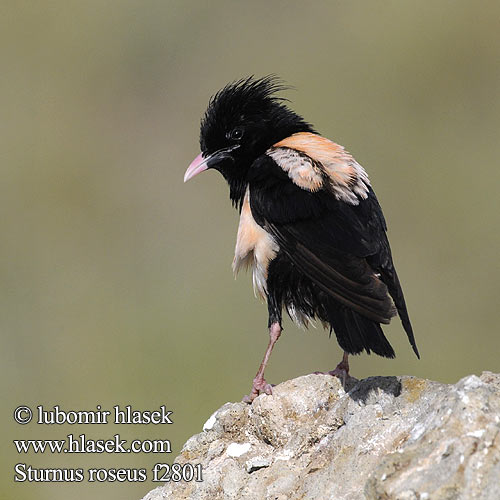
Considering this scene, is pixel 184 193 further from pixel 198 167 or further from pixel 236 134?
pixel 236 134

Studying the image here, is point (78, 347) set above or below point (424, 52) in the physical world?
below

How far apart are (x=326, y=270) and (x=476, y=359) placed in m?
7.21

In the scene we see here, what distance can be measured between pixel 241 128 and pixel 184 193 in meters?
8.35

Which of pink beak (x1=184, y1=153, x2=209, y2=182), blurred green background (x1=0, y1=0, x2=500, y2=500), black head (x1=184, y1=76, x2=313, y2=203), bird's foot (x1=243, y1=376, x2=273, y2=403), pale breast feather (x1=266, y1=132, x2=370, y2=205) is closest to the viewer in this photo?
bird's foot (x1=243, y1=376, x2=273, y2=403)

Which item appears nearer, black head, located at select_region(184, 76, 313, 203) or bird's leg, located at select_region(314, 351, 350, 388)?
bird's leg, located at select_region(314, 351, 350, 388)

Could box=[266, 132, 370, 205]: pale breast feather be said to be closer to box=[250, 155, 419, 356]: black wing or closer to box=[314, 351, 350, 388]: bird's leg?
box=[250, 155, 419, 356]: black wing

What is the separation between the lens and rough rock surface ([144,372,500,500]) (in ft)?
13.2

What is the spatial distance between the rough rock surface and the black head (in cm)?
191

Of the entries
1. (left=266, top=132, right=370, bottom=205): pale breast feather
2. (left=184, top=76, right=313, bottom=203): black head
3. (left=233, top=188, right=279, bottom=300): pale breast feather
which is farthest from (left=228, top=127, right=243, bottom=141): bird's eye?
(left=233, top=188, right=279, bottom=300): pale breast feather

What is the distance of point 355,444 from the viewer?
5004 mm

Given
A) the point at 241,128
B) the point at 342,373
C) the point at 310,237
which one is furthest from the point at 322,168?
the point at 342,373

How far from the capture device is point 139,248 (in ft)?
48.1

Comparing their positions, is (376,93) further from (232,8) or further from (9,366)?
(9,366)

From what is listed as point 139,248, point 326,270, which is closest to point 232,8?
point 139,248
